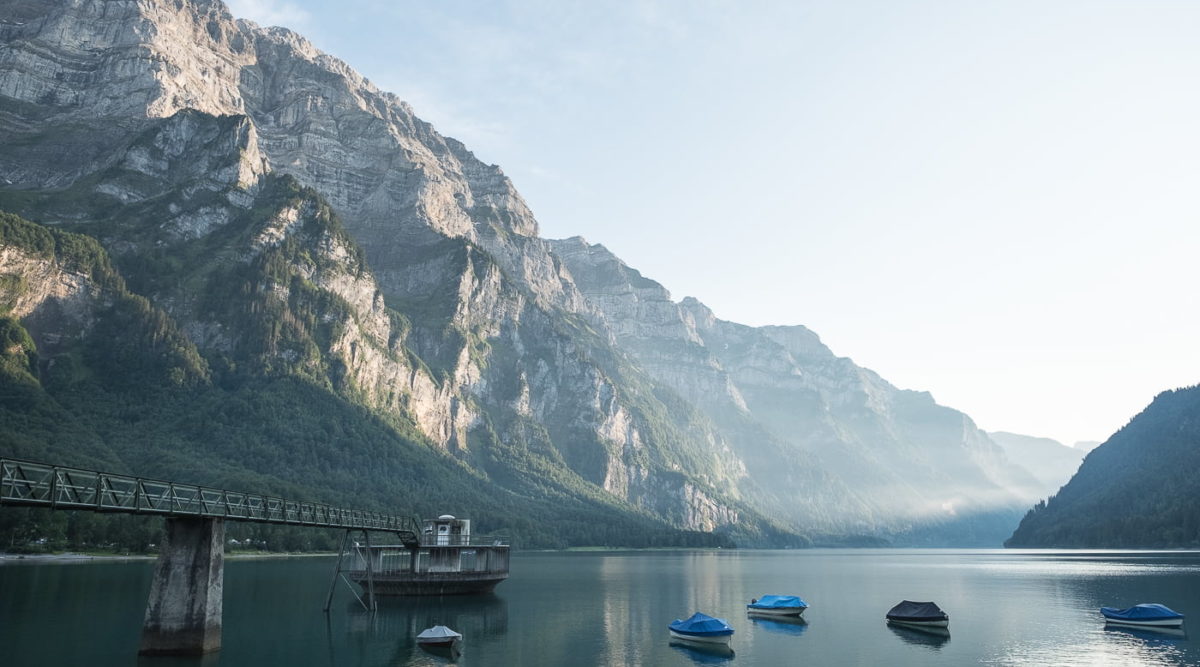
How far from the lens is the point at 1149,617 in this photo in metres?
80.6

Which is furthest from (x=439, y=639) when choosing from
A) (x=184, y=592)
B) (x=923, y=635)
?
(x=923, y=635)

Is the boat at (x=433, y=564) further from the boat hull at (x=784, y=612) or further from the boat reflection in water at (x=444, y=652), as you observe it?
the boat hull at (x=784, y=612)

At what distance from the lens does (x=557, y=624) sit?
8412 centimetres

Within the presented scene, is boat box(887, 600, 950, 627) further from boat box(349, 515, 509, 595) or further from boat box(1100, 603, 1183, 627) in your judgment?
boat box(349, 515, 509, 595)

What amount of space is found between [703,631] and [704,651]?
297cm

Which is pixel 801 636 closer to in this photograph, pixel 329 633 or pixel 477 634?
pixel 477 634

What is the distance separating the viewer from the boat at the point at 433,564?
107250mm

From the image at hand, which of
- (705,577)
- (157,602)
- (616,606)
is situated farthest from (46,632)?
(705,577)

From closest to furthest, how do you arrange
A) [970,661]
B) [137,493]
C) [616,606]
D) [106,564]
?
1. [137,493]
2. [970,661]
3. [616,606]
4. [106,564]

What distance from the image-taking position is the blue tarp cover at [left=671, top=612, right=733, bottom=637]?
71688 mm

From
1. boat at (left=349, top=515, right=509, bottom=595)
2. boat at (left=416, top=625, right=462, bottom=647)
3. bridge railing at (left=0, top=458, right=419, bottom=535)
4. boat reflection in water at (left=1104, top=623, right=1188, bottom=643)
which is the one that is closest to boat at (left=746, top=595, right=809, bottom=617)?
boat reflection in water at (left=1104, top=623, right=1188, bottom=643)

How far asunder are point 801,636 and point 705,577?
89.8m

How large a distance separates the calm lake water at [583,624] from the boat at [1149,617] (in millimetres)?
2296

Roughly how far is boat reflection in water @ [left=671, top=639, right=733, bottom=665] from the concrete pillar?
38534 mm
